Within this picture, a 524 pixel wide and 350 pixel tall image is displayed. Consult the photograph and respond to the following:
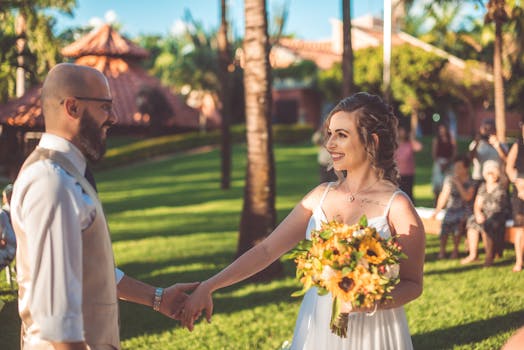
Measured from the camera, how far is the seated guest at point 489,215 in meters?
10.2

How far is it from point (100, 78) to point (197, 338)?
4.84 meters

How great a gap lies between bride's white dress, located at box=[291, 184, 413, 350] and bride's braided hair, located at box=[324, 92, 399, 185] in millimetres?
188

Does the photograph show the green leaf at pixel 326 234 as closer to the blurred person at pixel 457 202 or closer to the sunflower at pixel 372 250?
the sunflower at pixel 372 250

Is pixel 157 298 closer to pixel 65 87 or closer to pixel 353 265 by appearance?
pixel 353 265

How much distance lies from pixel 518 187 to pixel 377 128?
703 cm

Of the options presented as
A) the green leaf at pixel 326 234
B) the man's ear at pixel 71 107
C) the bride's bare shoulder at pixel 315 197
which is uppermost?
the man's ear at pixel 71 107

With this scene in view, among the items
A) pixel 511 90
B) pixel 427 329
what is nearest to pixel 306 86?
pixel 511 90

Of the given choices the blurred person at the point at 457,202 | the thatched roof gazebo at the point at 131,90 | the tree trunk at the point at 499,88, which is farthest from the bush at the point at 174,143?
the blurred person at the point at 457,202

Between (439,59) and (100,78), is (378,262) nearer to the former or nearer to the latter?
(100,78)

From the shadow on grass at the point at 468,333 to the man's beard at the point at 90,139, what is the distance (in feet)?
16.0

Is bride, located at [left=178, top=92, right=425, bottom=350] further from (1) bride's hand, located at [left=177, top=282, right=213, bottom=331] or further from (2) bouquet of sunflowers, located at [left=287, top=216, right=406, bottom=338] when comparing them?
(1) bride's hand, located at [left=177, top=282, right=213, bottom=331]

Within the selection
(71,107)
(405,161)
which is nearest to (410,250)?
(71,107)

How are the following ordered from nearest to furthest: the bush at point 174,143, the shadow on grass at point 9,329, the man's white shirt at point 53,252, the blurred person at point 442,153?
1. the man's white shirt at point 53,252
2. the shadow on grass at point 9,329
3. the blurred person at point 442,153
4. the bush at point 174,143

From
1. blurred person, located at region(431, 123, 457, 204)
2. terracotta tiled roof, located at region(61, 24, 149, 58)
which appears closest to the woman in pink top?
blurred person, located at region(431, 123, 457, 204)
